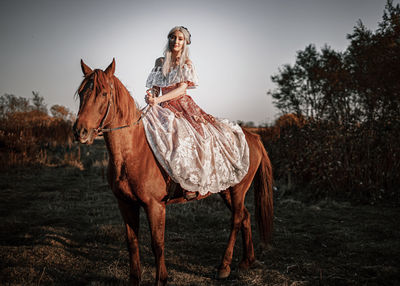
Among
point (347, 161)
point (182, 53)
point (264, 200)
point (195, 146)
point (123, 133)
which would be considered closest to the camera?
point (123, 133)

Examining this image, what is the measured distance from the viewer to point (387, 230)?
456 cm

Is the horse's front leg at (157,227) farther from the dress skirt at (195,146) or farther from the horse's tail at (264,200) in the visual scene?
the horse's tail at (264,200)

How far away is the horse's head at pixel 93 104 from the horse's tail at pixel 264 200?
95.6 inches

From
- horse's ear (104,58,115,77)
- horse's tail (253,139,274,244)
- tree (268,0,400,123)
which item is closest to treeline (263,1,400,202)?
tree (268,0,400,123)

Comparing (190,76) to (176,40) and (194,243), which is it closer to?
(176,40)

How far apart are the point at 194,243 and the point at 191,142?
2.20 meters

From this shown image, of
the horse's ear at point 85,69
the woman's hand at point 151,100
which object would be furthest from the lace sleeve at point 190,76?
the horse's ear at point 85,69

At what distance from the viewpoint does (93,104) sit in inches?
83.3

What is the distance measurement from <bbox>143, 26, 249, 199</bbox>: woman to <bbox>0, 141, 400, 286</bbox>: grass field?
1347 millimetres

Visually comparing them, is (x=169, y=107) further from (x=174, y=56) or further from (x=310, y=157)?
(x=310, y=157)

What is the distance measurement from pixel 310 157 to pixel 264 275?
512 cm

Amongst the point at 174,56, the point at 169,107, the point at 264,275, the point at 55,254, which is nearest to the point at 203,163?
the point at 169,107

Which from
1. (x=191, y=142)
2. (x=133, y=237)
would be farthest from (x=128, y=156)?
(x=133, y=237)

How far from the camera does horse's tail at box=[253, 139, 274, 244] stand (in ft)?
12.3
